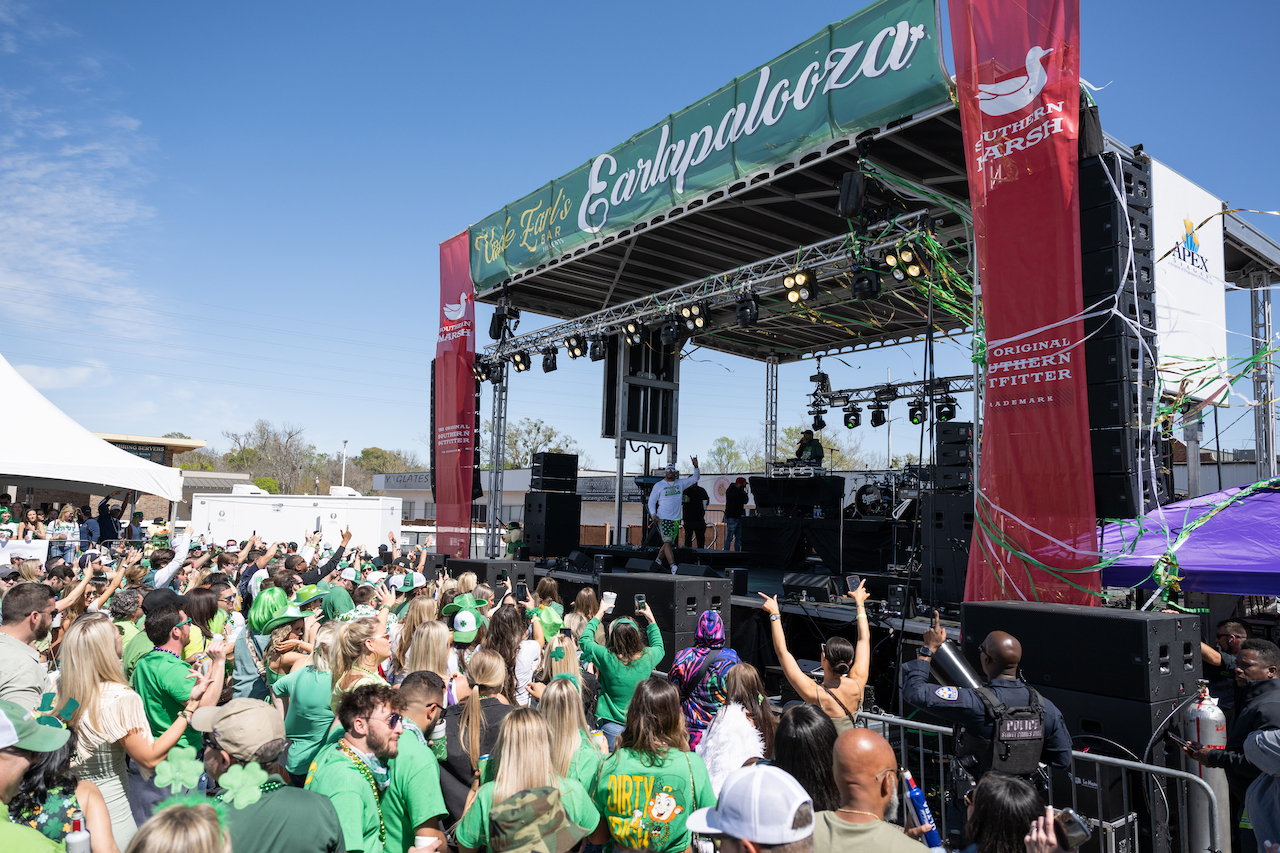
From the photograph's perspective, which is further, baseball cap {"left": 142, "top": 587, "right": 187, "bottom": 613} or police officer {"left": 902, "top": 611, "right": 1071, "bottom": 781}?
baseball cap {"left": 142, "top": 587, "right": 187, "bottom": 613}

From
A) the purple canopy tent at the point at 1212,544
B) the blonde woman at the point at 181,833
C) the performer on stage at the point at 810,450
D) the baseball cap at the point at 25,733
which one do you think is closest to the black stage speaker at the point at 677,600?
the purple canopy tent at the point at 1212,544

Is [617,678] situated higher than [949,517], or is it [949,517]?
[949,517]

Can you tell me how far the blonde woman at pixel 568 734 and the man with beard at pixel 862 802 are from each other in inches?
38.2

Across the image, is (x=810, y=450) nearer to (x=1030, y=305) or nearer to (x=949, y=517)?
(x=949, y=517)

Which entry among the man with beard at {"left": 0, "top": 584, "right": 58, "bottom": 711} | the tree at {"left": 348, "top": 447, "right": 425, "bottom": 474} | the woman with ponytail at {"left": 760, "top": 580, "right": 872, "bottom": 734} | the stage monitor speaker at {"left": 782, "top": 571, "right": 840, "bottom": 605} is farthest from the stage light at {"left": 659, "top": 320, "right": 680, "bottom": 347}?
the tree at {"left": 348, "top": 447, "right": 425, "bottom": 474}

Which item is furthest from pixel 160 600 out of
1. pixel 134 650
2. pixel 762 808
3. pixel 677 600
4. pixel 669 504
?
pixel 669 504

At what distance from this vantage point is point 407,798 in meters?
2.45

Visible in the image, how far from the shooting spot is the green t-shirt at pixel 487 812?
2.34m

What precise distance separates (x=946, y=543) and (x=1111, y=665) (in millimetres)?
3864

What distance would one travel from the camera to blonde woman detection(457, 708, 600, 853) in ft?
7.72

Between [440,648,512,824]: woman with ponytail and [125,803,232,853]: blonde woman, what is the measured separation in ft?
4.25

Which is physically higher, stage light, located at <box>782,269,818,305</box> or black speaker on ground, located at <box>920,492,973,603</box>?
stage light, located at <box>782,269,818,305</box>

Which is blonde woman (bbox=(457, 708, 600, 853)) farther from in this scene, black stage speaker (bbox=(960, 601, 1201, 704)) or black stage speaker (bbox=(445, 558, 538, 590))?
black stage speaker (bbox=(445, 558, 538, 590))

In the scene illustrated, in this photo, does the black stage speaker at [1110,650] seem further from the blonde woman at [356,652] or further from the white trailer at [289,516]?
the white trailer at [289,516]
